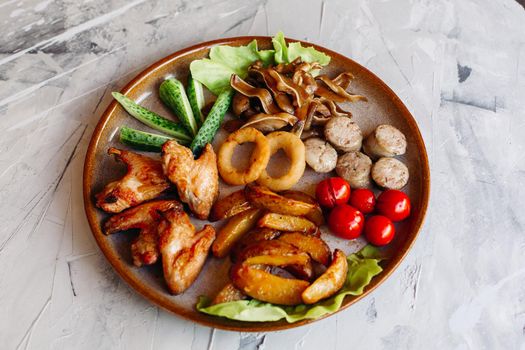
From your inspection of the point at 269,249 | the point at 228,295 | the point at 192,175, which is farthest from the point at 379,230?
the point at 192,175

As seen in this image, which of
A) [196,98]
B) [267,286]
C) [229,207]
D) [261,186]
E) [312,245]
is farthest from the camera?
[196,98]

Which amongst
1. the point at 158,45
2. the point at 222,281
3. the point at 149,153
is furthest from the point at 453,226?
the point at 158,45

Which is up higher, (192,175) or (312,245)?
(192,175)

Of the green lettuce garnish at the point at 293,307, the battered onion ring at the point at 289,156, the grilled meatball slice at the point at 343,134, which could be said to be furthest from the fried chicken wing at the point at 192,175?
the grilled meatball slice at the point at 343,134

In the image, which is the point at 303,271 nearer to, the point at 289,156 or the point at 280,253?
the point at 280,253

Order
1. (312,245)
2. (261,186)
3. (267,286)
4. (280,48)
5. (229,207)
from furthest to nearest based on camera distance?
(280,48)
(261,186)
(229,207)
(312,245)
(267,286)

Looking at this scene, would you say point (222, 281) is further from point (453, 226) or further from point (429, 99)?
point (429, 99)
